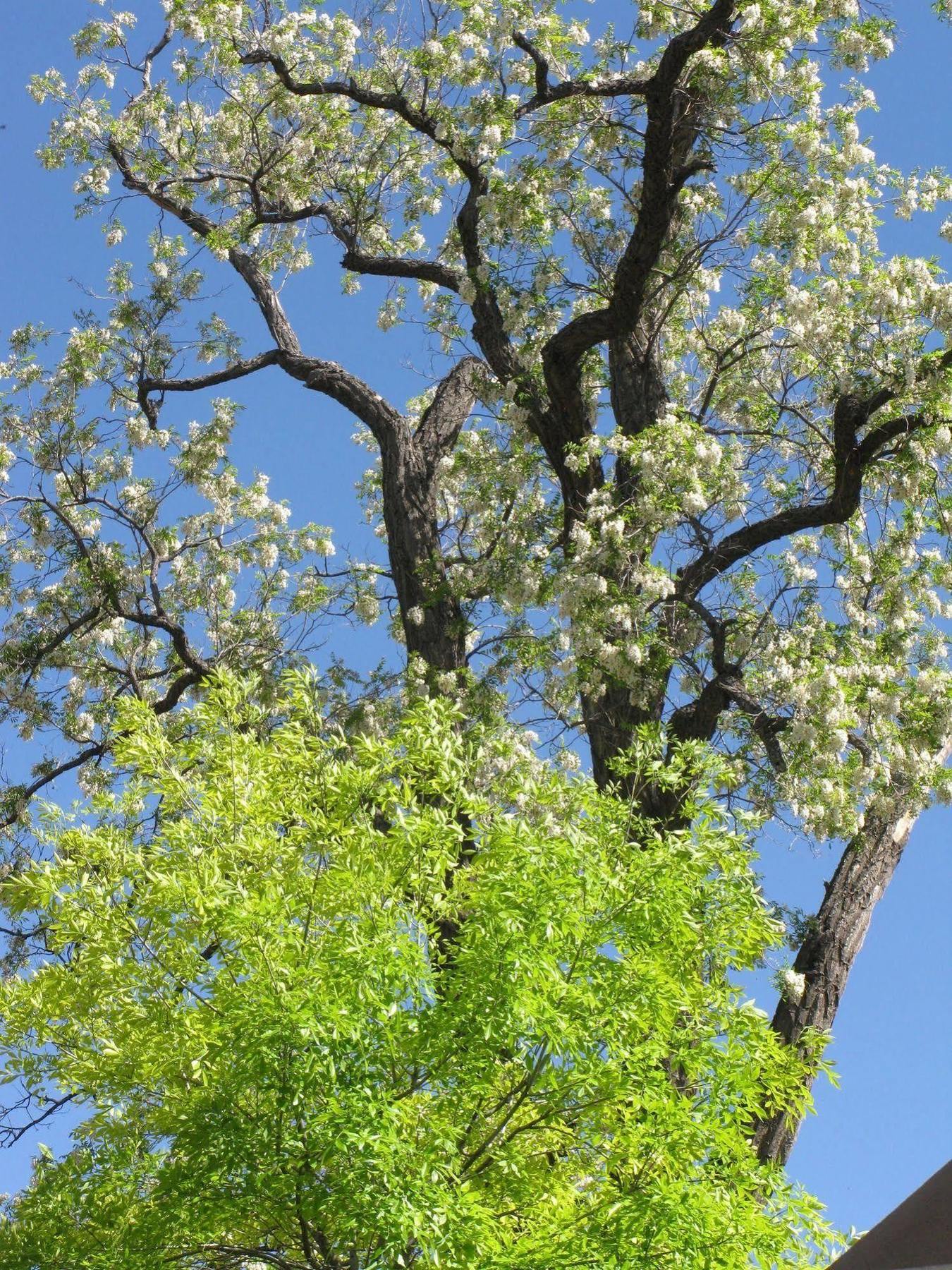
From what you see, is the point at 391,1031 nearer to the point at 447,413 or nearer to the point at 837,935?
the point at 837,935

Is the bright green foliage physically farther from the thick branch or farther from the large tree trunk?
the thick branch

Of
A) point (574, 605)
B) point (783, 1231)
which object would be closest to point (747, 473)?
point (574, 605)

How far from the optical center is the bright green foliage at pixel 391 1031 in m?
6.11

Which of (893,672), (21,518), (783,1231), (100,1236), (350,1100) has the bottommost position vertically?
(783,1231)

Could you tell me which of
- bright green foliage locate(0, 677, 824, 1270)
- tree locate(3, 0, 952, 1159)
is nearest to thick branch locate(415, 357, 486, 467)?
tree locate(3, 0, 952, 1159)

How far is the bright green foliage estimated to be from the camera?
6105 millimetres

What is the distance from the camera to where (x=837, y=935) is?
32.7 feet

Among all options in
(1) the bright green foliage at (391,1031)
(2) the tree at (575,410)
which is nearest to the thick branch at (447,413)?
(2) the tree at (575,410)

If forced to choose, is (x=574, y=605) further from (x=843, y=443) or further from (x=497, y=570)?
(x=843, y=443)

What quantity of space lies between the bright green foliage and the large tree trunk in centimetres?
165

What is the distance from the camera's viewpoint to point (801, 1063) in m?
7.15

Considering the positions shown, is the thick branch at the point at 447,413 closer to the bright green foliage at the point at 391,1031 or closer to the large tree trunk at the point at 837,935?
the large tree trunk at the point at 837,935

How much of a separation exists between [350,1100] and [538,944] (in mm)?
1051

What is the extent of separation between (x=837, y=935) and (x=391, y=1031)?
15.3ft
